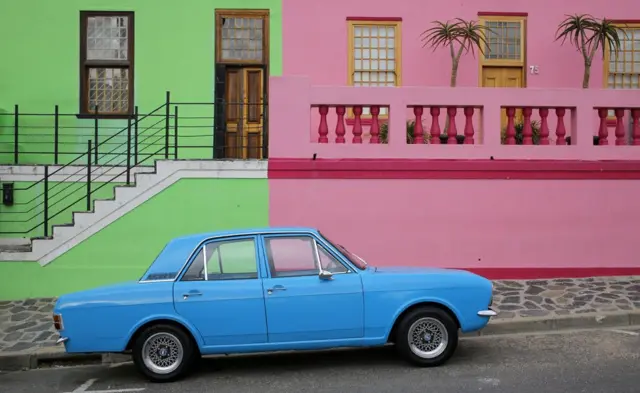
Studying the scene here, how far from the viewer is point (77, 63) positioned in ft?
42.7

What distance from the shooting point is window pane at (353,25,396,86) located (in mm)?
13344

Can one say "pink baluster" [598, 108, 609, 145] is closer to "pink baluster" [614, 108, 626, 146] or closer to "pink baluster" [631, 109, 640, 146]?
"pink baluster" [614, 108, 626, 146]

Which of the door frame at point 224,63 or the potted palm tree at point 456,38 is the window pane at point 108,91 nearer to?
the door frame at point 224,63

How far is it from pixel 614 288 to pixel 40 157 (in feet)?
32.4

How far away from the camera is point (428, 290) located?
22.2 ft

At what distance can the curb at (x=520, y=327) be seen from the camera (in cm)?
779

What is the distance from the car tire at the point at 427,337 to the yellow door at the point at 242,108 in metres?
7.02

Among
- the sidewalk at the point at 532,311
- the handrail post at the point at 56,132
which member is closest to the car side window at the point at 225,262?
the sidewalk at the point at 532,311

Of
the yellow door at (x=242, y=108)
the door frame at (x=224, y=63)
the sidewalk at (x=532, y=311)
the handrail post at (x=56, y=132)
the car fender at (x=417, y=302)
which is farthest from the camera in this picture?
the yellow door at (x=242, y=108)

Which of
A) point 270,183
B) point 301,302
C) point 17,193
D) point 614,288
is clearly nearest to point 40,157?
point 17,193

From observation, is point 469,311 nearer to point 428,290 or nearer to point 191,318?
point 428,290

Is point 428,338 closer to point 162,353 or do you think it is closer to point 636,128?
point 162,353

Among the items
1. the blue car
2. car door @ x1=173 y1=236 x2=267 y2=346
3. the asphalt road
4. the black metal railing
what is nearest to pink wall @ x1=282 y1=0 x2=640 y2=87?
the black metal railing

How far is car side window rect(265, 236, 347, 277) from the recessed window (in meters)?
7.23
